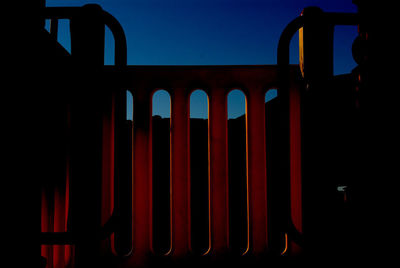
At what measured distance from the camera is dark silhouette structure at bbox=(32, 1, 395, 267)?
650mm

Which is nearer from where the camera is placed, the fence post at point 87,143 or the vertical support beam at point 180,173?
the fence post at point 87,143

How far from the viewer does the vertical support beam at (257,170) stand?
880 millimetres

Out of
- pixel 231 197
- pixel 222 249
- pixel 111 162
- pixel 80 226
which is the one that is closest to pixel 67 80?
pixel 111 162

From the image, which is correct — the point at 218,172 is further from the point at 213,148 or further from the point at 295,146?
the point at 295,146

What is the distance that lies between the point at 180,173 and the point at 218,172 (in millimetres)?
127

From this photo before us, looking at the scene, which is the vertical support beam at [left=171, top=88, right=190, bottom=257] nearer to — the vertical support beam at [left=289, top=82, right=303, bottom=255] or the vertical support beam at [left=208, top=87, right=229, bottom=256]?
the vertical support beam at [left=208, top=87, right=229, bottom=256]

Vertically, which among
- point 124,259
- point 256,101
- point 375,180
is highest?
point 256,101

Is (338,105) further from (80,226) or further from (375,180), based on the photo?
(80,226)

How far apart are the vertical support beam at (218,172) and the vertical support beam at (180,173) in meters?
0.08

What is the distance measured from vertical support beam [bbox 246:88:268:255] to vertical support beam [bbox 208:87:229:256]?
8 cm

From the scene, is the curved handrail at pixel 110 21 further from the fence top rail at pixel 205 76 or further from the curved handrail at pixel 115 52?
the fence top rail at pixel 205 76

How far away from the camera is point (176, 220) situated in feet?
2.89

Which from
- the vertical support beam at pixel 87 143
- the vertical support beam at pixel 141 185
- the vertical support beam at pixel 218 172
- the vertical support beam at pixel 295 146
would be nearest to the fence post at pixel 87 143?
the vertical support beam at pixel 87 143

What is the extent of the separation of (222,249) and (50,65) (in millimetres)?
743
